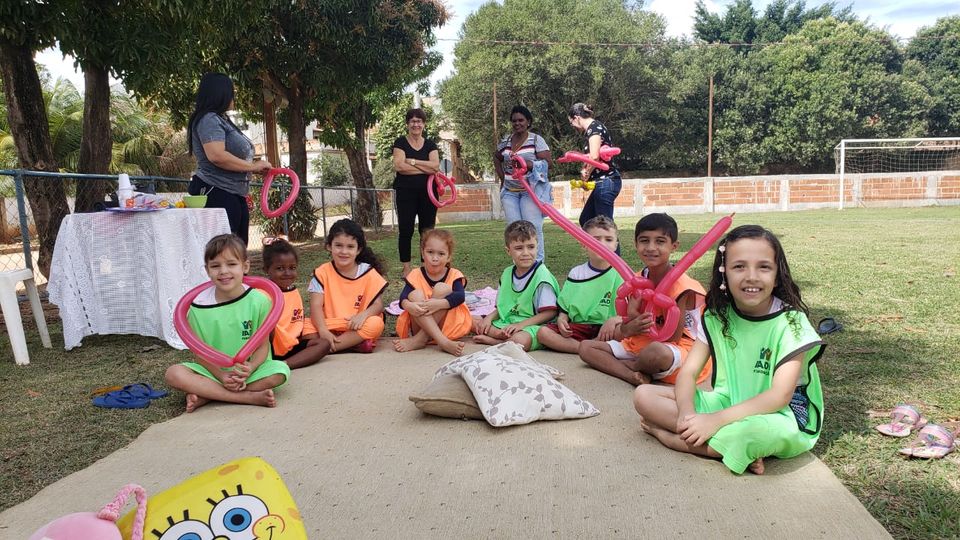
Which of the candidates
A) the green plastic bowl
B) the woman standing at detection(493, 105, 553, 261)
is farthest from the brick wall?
the green plastic bowl

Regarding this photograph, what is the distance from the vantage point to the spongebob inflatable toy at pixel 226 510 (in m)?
1.48

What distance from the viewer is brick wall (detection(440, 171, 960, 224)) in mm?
23078

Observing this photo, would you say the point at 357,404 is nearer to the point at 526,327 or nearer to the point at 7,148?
the point at 526,327

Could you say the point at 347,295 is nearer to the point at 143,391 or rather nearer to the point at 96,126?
the point at 143,391

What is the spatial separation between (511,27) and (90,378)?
29.3 metres

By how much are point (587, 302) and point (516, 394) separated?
4.95 ft

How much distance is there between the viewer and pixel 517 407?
282cm

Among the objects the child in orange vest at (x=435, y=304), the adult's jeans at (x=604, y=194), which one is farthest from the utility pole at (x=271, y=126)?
the child in orange vest at (x=435, y=304)

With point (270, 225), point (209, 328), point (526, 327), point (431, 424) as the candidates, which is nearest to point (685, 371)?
point (431, 424)

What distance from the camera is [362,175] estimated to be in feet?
57.1

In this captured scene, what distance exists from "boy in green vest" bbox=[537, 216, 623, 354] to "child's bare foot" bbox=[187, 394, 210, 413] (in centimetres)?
203

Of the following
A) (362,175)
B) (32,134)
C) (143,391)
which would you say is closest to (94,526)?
(143,391)

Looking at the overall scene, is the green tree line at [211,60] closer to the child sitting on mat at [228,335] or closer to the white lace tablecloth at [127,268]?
the white lace tablecloth at [127,268]

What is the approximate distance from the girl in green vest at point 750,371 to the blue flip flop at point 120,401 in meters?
2.50
